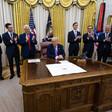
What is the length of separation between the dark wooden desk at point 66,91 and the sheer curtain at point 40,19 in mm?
3172

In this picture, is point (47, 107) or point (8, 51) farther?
point (8, 51)

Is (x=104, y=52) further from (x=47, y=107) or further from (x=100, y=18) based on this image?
(x=47, y=107)

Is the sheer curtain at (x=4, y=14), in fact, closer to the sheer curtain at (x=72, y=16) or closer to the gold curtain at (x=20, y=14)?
the gold curtain at (x=20, y=14)

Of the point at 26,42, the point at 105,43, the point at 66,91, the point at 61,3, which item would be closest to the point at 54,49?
the point at 26,42

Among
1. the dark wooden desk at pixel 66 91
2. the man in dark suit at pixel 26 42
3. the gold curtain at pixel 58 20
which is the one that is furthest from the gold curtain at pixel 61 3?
the dark wooden desk at pixel 66 91

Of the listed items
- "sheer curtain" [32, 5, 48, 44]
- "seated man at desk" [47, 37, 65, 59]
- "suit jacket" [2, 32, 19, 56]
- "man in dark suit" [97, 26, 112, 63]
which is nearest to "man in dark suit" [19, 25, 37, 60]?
"suit jacket" [2, 32, 19, 56]

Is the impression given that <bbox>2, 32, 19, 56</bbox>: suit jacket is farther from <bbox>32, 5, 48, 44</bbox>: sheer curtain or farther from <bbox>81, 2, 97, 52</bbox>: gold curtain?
<bbox>81, 2, 97, 52</bbox>: gold curtain

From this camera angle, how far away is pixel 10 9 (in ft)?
12.1

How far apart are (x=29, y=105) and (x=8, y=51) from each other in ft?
6.24

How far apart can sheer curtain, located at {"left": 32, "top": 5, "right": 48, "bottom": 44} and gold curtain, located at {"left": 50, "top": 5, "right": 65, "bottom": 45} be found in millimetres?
346

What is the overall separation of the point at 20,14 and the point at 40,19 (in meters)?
0.83

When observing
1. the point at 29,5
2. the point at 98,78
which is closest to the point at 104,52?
the point at 98,78

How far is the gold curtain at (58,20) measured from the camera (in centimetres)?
414

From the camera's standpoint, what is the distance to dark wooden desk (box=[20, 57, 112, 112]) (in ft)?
3.62
